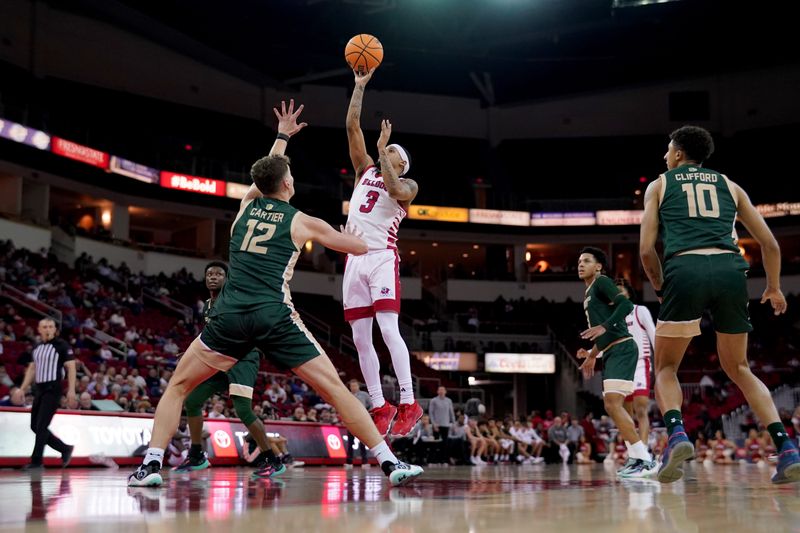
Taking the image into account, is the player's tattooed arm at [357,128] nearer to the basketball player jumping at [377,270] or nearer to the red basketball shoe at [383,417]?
the basketball player jumping at [377,270]

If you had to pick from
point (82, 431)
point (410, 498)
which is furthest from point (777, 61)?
point (410, 498)

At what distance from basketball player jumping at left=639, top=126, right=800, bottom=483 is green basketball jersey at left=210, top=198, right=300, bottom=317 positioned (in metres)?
2.44

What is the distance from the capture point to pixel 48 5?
3166cm

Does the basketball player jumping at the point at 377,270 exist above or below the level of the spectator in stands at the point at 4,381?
above

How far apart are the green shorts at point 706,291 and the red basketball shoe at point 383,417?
242 centimetres

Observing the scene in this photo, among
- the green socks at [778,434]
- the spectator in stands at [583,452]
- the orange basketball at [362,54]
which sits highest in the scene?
the orange basketball at [362,54]

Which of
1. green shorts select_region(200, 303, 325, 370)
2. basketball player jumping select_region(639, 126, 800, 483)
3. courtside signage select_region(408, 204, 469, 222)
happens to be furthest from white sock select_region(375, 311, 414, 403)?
courtside signage select_region(408, 204, 469, 222)

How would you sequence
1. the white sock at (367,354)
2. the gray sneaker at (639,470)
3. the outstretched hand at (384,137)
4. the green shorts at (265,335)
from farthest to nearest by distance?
the gray sneaker at (639,470) → the white sock at (367,354) → the outstretched hand at (384,137) → the green shorts at (265,335)

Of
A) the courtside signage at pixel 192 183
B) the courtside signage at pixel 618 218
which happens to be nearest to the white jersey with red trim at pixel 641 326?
the courtside signage at pixel 192 183

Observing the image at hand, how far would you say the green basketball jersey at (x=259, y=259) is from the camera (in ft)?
17.2

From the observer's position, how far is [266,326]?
5.17 meters

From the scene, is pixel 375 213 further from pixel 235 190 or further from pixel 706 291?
pixel 235 190

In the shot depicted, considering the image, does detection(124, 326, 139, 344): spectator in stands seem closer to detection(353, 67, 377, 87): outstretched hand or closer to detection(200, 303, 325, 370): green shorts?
detection(353, 67, 377, 87): outstretched hand

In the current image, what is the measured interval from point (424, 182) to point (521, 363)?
1173 centimetres
